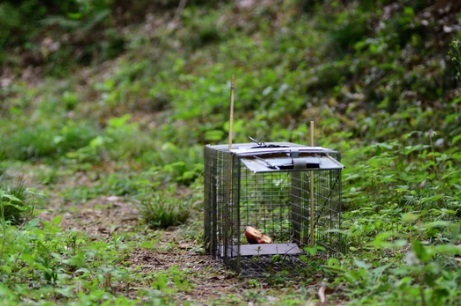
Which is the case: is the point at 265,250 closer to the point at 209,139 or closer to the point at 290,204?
the point at 290,204

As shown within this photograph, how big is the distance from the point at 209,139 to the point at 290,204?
13.3ft

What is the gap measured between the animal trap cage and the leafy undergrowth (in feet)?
0.55

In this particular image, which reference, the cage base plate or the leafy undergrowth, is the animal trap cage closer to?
the cage base plate

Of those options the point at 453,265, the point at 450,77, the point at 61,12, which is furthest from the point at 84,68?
the point at 453,265

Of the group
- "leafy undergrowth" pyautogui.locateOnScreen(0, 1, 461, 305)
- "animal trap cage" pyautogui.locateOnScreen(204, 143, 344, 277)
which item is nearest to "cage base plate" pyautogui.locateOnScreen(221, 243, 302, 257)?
"animal trap cage" pyautogui.locateOnScreen(204, 143, 344, 277)

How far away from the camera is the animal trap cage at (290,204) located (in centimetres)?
424

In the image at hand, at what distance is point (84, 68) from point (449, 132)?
339 inches

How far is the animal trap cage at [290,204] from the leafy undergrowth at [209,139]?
0.17m

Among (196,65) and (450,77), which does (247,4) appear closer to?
(196,65)

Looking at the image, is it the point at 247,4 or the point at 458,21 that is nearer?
the point at 458,21

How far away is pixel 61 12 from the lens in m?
15.1

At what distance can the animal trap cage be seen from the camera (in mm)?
4242

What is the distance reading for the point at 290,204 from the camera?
497 cm

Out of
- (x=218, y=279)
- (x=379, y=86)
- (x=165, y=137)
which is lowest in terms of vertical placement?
(x=218, y=279)
